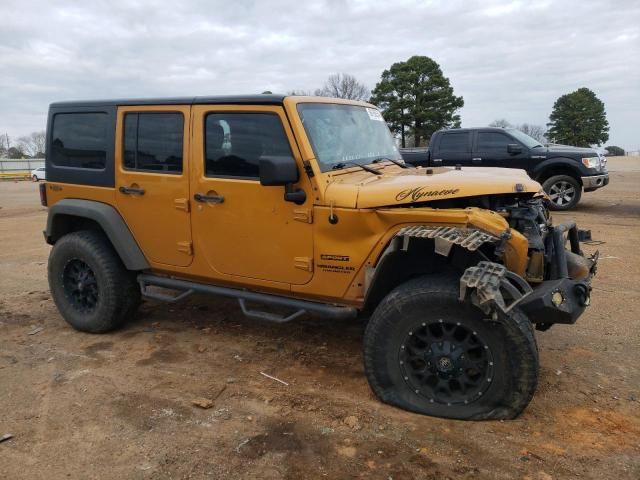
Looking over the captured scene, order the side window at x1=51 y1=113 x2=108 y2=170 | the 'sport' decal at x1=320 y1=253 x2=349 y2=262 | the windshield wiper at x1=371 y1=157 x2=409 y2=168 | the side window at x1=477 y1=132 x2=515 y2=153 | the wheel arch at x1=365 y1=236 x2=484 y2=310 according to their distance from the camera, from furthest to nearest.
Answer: the side window at x1=477 y1=132 x2=515 y2=153 < the side window at x1=51 y1=113 x2=108 y2=170 < the windshield wiper at x1=371 y1=157 x2=409 y2=168 < the 'sport' decal at x1=320 y1=253 x2=349 y2=262 < the wheel arch at x1=365 y1=236 x2=484 y2=310

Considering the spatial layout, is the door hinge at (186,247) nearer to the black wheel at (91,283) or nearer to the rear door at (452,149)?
the black wheel at (91,283)

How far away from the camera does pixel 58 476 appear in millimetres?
2736

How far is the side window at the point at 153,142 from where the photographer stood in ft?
13.5

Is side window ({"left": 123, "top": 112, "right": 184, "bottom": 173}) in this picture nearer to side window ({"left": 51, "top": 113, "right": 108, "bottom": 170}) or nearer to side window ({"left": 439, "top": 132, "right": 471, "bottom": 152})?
side window ({"left": 51, "top": 113, "right": 108, "bottom": 170})

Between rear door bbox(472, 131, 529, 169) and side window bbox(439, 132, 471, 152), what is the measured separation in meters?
0.22

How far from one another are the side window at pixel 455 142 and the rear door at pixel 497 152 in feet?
0.74

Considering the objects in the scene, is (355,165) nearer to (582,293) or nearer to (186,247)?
(186,247)

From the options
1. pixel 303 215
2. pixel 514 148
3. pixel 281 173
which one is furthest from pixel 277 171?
pixel 514 148

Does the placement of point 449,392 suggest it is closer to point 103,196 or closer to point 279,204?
point 279,204

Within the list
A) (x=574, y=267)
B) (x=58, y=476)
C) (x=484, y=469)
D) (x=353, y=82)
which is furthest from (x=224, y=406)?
(x=353, y=82)

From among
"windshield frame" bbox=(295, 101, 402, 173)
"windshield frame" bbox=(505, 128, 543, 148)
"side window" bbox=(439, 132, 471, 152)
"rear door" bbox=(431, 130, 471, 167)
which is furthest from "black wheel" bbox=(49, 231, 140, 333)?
"windshield frame" bbox=(505, 128, 543, 148)

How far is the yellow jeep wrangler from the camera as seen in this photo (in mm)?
3064

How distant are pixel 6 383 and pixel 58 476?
56.1 inches

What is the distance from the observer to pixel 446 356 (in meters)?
3.12
